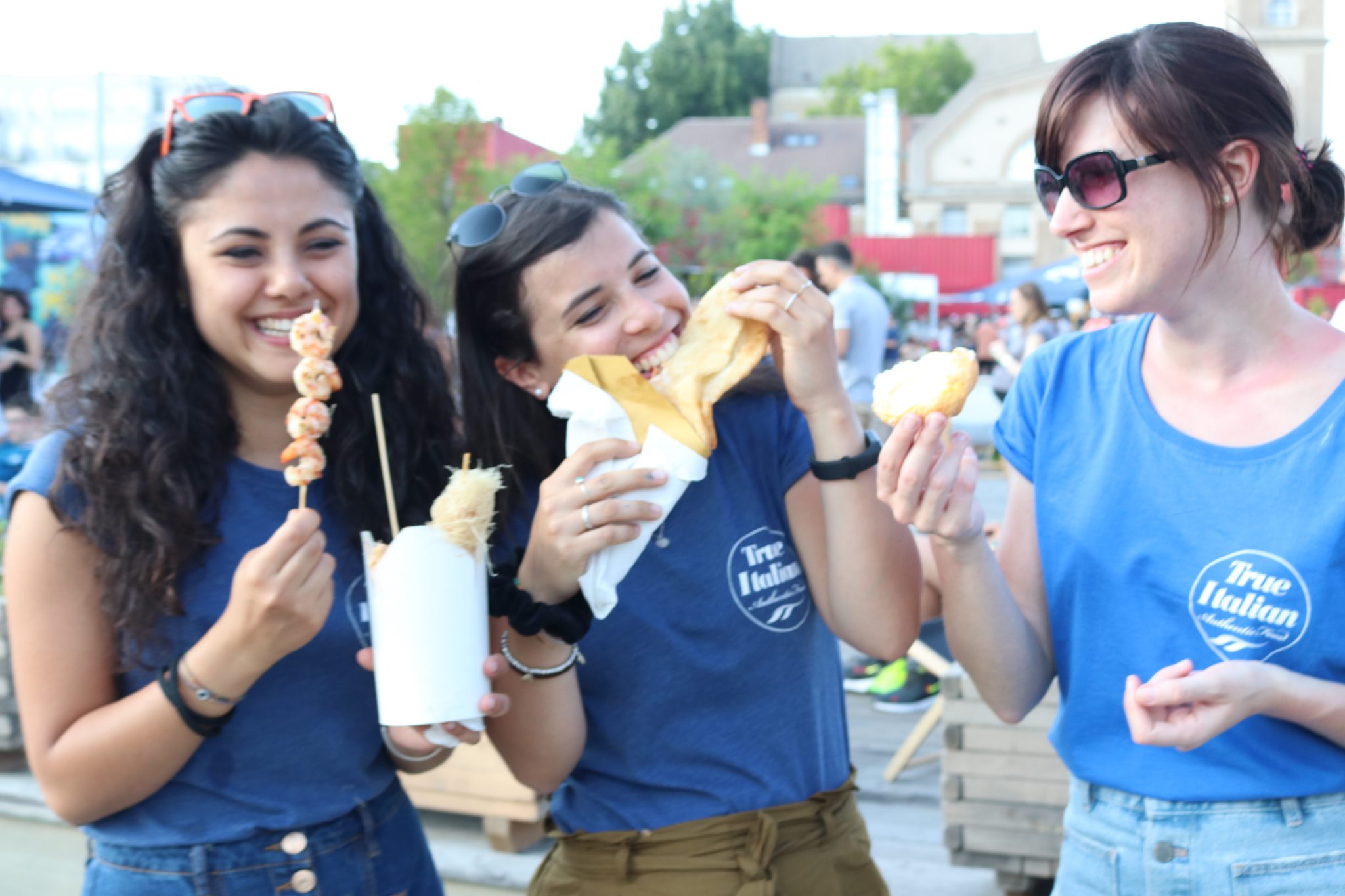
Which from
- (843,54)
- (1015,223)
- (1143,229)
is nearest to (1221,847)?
(1143,229)

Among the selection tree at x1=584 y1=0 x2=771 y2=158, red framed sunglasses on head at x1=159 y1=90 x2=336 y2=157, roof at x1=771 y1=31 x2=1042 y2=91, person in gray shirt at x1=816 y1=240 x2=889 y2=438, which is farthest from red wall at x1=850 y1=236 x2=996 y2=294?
roof at x1=771 y1=31 x2=1042 y2=91

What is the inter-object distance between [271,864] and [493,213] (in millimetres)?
1189

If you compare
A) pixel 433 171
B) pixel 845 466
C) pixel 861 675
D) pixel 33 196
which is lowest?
pixel 861 675

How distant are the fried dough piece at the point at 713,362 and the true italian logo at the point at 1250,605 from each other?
0.77 metres

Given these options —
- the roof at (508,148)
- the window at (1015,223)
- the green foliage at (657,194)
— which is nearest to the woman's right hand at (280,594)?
the green foliage at (657,194)

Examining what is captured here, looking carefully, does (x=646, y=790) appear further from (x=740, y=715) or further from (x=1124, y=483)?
(x=1124, y=483)

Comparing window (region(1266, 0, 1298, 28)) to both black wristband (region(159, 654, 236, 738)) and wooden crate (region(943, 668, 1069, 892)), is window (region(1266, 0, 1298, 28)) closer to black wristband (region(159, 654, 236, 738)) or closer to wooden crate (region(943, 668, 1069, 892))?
wooden crate (region(943, 668, 1069, 892))

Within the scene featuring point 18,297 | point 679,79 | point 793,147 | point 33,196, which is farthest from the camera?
point 679,79

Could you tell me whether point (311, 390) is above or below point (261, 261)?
below

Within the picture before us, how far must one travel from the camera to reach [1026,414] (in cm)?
189

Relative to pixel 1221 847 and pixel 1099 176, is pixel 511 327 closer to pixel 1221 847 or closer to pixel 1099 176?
pixel 1099 176

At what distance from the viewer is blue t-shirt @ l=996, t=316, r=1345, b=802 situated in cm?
156

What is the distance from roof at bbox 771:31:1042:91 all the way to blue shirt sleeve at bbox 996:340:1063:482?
89.4m

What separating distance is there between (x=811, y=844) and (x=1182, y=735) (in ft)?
2.21
